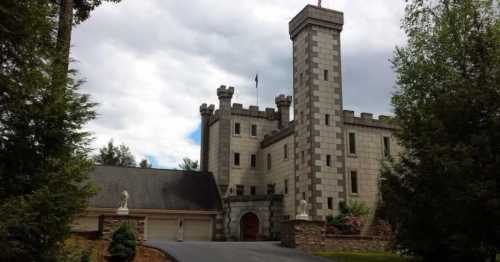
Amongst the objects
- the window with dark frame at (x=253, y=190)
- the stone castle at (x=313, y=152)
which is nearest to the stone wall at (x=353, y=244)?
the stone castle at (x=313, y=152)

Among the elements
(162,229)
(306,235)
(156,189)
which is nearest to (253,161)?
(156,189)

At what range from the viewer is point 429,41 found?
24.1 meters

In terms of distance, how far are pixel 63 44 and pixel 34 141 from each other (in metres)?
2.88

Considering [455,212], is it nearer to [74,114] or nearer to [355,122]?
[74,114]

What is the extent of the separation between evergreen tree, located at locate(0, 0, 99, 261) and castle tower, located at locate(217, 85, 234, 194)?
1073 inches

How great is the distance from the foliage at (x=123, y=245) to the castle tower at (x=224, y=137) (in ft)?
70.8

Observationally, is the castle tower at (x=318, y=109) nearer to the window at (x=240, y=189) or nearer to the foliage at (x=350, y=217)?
the foliage at (x=350, y=217)

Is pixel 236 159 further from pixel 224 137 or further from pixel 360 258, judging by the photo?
pixel 360 258

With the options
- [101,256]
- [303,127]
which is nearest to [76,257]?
[101,256]

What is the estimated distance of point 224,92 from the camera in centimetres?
4025

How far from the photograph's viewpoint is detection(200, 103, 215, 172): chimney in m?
43.8

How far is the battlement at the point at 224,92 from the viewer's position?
132 feet

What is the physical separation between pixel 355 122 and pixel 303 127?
3.84 metres

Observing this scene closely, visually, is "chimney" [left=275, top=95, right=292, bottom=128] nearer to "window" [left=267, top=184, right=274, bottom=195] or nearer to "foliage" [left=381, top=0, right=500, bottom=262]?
"window" [left=267, top=184, right=274, bottom=195]
